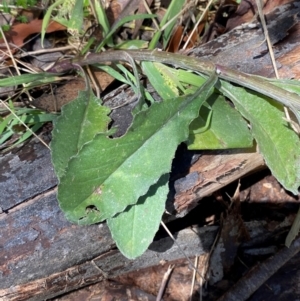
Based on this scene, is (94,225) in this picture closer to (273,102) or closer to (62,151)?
(62,151)

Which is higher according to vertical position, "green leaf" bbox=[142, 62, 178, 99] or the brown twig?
"green leaf" bbox=[142, 62, 178, 99]

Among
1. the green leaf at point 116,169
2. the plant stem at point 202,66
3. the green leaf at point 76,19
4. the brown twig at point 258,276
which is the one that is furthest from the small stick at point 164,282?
the green leaf at point 76,19

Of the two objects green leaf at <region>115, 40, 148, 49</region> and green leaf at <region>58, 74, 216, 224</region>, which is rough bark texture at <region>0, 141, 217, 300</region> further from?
green leaf at <region>115, 40, 148, 49</region>

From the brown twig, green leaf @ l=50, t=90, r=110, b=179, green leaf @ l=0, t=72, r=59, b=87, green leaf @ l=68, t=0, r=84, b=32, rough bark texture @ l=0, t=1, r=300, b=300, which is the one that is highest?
green leaf @ l=68, t=0, r=84, b=32

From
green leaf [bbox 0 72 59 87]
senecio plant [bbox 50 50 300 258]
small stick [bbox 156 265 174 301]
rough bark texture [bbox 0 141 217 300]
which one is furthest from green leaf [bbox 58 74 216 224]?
small stick [bbox 156 265 174 301]

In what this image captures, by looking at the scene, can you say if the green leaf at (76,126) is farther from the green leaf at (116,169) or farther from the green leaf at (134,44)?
the green leaf at (134,44)

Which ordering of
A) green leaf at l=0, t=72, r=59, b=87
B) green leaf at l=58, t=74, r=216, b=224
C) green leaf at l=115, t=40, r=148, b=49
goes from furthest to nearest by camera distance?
green leaf at l=115, t=40, r=148, b=49 < green leaf at l=0, t=72, r=59, b=87 < green leaf at l=58, t=74, r=216, b=224
